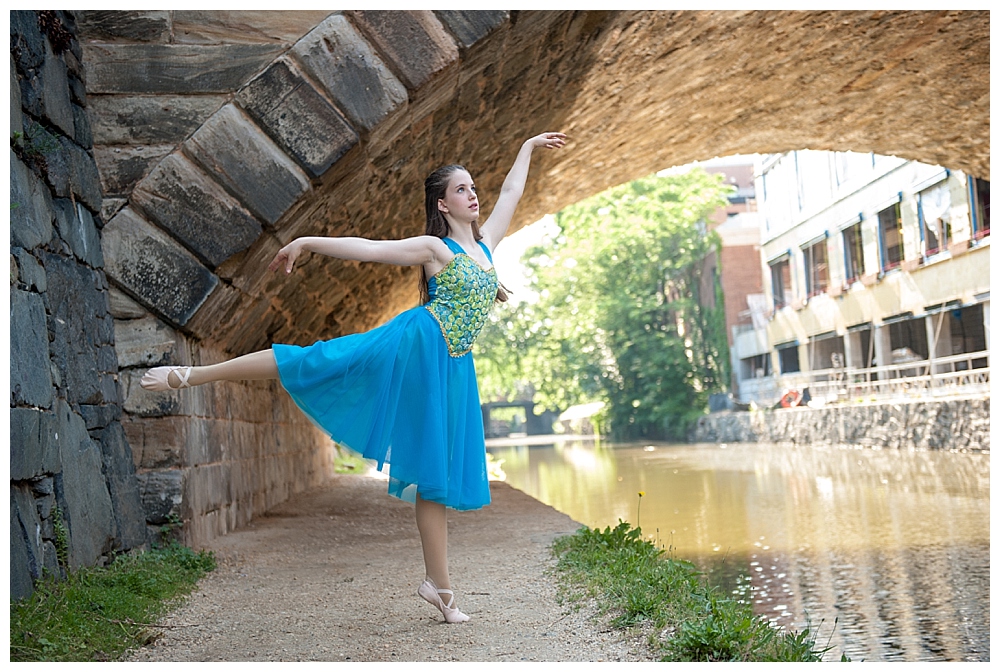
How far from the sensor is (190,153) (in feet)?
16.9

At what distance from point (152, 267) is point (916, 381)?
57.1 ft

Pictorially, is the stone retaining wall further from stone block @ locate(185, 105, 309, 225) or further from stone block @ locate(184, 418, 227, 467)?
stone block @ locate(185, 105, 309, 225)

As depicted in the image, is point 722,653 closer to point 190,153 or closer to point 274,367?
point 274,367

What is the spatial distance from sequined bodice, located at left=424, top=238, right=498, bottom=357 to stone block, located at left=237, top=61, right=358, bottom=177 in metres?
1.62

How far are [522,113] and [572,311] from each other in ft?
84.5

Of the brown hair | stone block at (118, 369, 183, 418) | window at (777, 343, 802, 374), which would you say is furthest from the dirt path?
window at (777, 343, 802, 374)

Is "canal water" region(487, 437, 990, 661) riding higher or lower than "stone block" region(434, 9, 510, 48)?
lower

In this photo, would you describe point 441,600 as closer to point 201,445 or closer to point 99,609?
point 99,609

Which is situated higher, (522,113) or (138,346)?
(522,113)

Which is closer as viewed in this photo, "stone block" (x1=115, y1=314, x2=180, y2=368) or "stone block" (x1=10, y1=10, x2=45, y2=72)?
"stone block" (x1=10, y1=10, x2=45, y2=72)

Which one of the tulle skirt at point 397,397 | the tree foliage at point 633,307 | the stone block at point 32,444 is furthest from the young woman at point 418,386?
the tree foliage at point 633,307

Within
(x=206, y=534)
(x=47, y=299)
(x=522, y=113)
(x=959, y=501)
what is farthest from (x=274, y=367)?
(x=959, y=501)

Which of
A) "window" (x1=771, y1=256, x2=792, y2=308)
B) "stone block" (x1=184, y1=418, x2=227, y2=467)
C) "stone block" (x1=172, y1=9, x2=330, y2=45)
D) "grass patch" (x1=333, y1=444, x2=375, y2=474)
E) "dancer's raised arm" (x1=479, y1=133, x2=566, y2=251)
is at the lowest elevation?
"grass patch" (x1=333, y1=444, x2=375, y2=474)

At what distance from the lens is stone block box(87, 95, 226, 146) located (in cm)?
517
